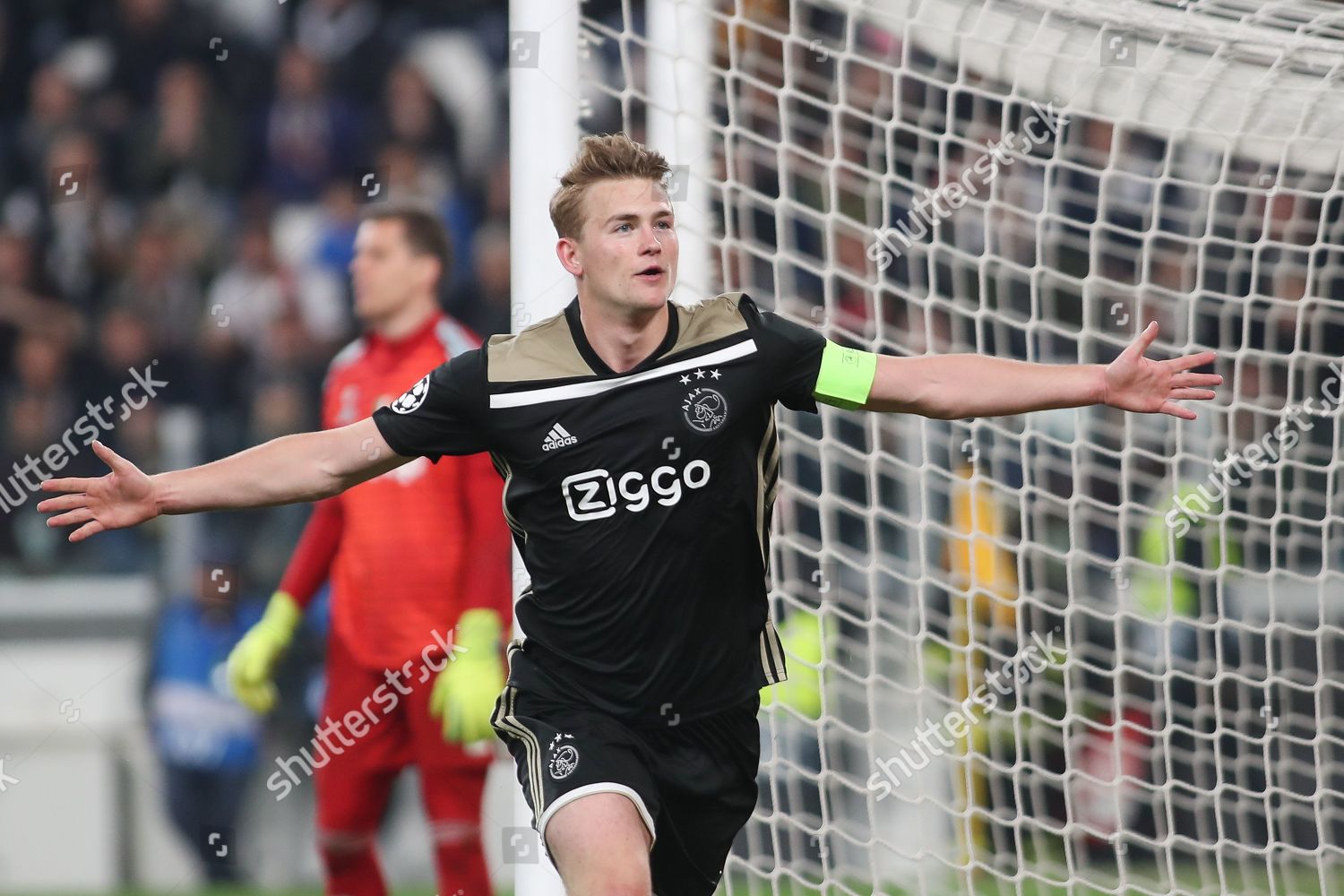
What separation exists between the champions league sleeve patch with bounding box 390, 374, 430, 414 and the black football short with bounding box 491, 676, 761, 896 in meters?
0.59

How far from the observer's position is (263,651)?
500 centimetres

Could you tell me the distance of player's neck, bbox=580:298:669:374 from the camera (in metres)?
3.18

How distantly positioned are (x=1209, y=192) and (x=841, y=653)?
9.57 ft

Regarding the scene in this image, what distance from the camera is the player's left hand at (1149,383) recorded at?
3.01m

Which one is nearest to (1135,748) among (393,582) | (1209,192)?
(1209,192)

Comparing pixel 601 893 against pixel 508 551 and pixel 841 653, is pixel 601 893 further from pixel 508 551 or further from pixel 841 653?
pixel 841 653

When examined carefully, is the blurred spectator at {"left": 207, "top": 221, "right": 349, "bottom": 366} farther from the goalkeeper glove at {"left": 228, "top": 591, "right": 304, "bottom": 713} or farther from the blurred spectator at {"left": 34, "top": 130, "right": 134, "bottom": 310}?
the goalkeeper glove at {"left": 228, "top": 591, "right": 304, "bottom": 713}

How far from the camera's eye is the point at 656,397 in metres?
3.13

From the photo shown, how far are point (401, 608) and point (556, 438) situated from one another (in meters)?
1.90

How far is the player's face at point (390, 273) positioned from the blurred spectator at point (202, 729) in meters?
2.11

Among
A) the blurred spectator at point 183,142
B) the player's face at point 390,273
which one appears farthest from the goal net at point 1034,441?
the blurred spectator at point 183,142

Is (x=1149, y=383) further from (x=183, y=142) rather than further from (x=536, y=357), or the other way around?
(x=183, y=142)

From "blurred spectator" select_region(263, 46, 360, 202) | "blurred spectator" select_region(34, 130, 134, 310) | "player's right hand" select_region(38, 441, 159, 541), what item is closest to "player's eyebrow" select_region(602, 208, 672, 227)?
"player's right hand" select_region(38, 441, 159, 541)

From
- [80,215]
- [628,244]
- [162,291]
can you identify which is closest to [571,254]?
[628,244]
